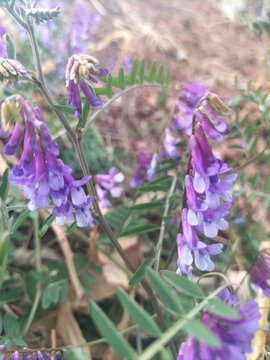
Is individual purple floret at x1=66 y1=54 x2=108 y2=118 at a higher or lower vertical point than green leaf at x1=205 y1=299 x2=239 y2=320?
higher

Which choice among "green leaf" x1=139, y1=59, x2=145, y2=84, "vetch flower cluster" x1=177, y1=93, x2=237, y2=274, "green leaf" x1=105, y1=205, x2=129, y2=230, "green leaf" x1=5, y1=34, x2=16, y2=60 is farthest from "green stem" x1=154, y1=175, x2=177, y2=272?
"green leaf" x1=5, y1=34, x2=16, y2=60

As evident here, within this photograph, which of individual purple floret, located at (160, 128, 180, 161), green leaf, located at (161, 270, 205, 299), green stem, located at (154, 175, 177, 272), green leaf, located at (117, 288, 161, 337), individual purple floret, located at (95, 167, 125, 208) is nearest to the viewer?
green leaf, located at (117, 288, 161, 337)

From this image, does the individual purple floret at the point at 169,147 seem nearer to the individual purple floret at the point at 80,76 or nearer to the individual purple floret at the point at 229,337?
the individual purple floret at the point at 80,76

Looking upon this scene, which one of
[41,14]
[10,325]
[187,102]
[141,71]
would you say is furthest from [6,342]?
[187,102]

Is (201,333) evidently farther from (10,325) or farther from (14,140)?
(10,325)

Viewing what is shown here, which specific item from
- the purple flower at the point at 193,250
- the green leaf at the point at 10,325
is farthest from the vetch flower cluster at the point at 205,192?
the green leaf at the point at 10,325

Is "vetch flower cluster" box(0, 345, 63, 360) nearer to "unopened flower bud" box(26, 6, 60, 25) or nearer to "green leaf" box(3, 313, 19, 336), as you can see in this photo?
"green leaf" box(3, 313, 19, 336)
